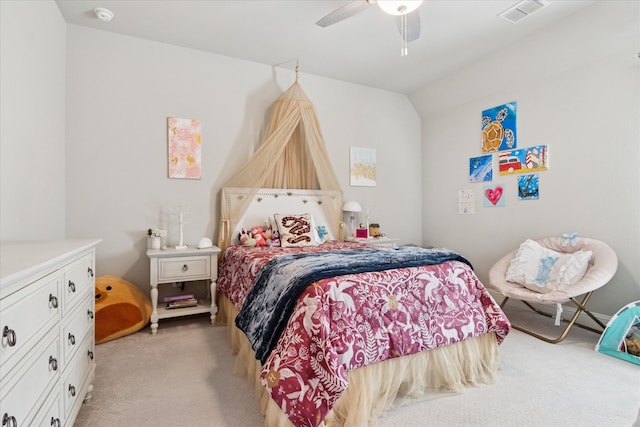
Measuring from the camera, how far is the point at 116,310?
2.90m

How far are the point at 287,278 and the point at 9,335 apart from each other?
1261 millimetres

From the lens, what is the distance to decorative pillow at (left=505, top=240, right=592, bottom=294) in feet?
9.60

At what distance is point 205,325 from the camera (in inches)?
131

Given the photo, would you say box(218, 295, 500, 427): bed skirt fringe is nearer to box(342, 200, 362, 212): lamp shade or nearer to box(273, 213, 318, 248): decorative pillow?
box(273, 213, 318, 248): decorative pillow

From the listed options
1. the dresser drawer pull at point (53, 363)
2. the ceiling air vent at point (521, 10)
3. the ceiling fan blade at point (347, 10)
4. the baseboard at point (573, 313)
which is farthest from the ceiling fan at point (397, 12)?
the baseboard at point (573, 313)

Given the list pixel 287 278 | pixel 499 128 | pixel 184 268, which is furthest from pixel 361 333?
pixel 499 128

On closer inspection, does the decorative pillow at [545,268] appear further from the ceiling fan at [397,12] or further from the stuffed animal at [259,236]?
the stuffed animal at [259,236]

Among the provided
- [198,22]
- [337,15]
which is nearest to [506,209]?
[337,15]

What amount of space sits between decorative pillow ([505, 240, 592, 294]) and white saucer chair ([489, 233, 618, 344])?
0.17 feet

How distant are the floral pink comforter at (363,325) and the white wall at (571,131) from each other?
6.00 ft

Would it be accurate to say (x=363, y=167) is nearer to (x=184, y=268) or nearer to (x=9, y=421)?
(x=184, y=268)

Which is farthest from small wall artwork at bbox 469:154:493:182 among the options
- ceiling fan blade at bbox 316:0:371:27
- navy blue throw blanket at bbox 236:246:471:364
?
ceiling fan blade at bbox 316:0:371:27

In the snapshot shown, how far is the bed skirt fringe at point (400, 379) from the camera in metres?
1.72

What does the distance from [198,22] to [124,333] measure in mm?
2962
